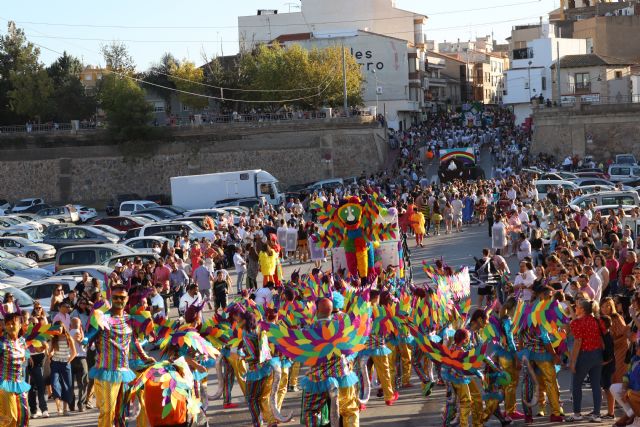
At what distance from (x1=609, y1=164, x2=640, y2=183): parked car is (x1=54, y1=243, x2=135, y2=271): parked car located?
78.8 ft

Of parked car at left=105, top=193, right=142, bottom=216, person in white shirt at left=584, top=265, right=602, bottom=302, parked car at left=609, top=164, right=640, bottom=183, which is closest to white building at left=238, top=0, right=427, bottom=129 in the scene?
parked car at left=105, top=193, right=142, bottom=216

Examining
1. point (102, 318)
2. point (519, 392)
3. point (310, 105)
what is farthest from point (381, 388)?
point (310, 105)

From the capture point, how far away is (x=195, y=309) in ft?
40.5

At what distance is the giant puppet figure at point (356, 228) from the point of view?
824 inches

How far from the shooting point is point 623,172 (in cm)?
4559

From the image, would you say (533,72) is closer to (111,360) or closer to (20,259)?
(20,259)

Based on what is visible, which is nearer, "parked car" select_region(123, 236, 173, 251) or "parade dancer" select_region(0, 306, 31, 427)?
"parade dancer" select_region(0, 306, 31, 427)

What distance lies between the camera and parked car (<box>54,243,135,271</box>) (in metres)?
28.3

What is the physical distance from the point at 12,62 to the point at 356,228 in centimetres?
5616

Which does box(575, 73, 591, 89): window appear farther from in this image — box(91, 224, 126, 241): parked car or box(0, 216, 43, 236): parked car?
box(91, 224, 126, 241): parked car

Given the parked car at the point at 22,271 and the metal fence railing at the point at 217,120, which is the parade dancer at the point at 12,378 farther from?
the metal fence railing at the point at 217,120

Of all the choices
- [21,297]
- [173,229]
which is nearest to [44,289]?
[21,297]

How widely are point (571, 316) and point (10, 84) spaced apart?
210 feet

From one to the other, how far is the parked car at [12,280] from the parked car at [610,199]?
1532 centimetres
